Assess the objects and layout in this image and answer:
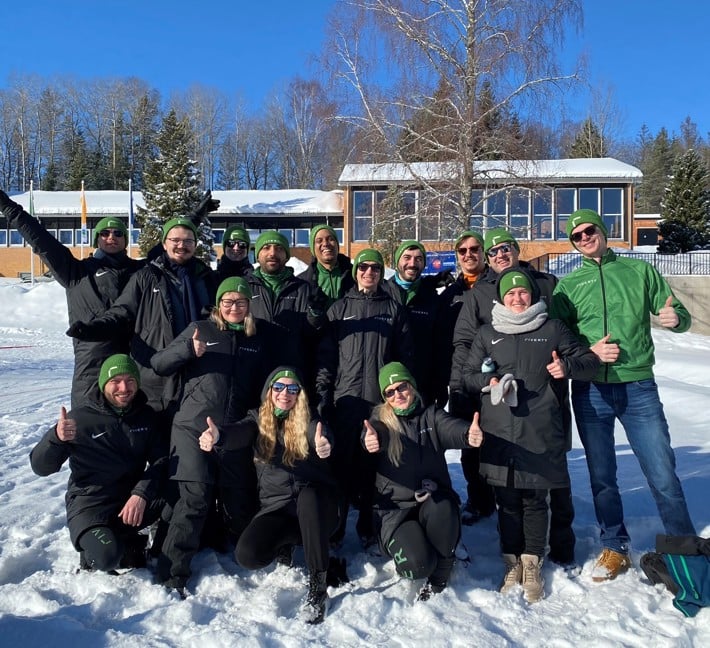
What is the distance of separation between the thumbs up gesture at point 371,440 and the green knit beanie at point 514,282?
1152 mm

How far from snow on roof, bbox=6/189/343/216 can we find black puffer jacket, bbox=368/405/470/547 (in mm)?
27435

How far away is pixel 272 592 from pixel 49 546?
165 cm

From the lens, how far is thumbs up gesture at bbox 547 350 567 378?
3418mm

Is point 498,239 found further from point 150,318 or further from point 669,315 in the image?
point 150,318

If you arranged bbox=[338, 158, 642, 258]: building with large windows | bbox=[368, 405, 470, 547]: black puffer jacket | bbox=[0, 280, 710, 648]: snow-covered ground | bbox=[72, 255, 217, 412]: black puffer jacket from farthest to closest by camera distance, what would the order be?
bbox=[338, 158, 642, 258]: building with large windows → bbox=[72, 255, 217, 412]: black puffer jacket → bbox=[368, 405, 470, 547]: black puffer jacket → bbox=[0, 280, 710, 648]: snow-covered ground

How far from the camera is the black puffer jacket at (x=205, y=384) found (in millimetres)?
3613

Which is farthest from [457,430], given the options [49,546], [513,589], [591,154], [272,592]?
[591,154]

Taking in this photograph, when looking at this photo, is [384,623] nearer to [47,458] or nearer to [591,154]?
[47,458]

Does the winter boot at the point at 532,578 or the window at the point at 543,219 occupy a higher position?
the window at the point at 543,219

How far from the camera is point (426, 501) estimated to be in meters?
3.56

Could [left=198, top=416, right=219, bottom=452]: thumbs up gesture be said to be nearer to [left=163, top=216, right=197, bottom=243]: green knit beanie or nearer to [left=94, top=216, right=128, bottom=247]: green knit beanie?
[left=163, top=216, right=197, bottom=243]: green knit beanie

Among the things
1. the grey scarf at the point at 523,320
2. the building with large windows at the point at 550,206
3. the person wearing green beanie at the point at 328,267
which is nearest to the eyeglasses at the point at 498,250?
the grey scarf at the point at 523,320

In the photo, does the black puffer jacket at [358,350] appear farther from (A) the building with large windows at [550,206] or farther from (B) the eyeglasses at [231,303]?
(A) the building with large windows at [550,206]

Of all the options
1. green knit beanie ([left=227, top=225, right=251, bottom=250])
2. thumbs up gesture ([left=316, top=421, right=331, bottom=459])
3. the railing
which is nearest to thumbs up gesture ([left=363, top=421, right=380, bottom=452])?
thumbs up gesture ([left=316, top=421, right=331, bottom=459])
